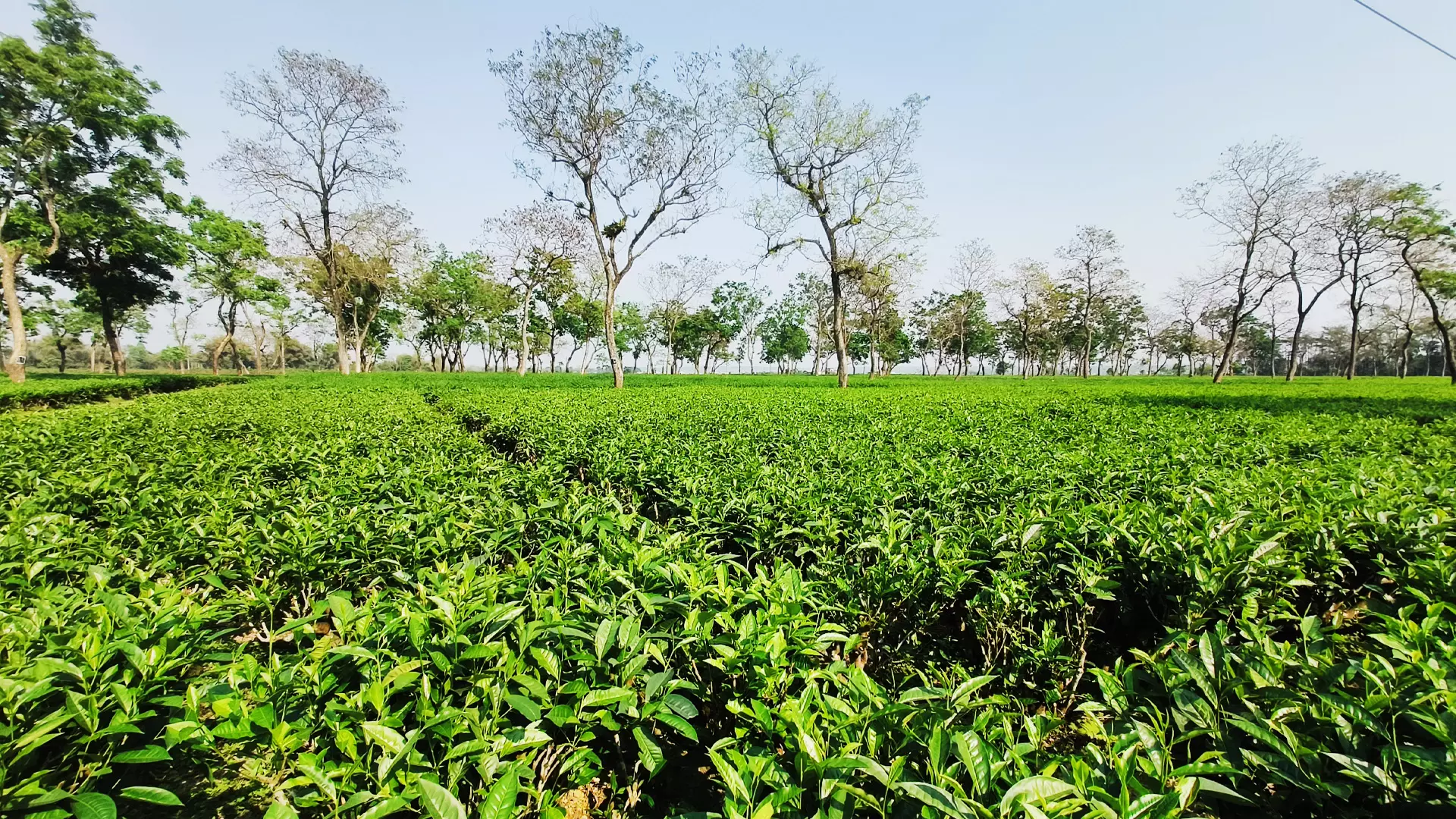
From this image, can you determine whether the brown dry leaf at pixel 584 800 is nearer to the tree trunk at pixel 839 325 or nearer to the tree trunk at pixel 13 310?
the tree trunk at pixel 839 325

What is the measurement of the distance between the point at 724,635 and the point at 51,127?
113ft

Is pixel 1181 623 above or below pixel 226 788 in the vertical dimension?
above

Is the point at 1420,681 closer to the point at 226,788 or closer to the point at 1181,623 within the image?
the point at 1181,623

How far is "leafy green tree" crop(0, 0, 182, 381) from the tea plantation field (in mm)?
27221

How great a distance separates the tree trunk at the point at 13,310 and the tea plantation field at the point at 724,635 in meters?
26.0

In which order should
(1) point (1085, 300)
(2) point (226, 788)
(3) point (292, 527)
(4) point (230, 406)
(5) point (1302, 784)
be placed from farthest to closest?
(1) point (1085, 300) < (4) point (230, 406) < (3) point (292, 527) < (2) point (226, 788) < (5) point (1302, 784)

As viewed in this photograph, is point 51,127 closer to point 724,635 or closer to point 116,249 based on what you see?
point 116,249

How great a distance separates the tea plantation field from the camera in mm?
1244

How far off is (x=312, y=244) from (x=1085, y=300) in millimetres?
55472

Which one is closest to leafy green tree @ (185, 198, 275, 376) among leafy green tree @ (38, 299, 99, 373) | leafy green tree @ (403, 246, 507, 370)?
leafy green tree @ (403, 246, 507, 370)

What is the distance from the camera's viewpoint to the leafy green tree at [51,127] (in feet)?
66.1

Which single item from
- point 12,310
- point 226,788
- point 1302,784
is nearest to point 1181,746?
point 1302,784

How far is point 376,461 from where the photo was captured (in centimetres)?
418

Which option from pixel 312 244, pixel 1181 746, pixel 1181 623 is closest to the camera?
pixel 1181 746
